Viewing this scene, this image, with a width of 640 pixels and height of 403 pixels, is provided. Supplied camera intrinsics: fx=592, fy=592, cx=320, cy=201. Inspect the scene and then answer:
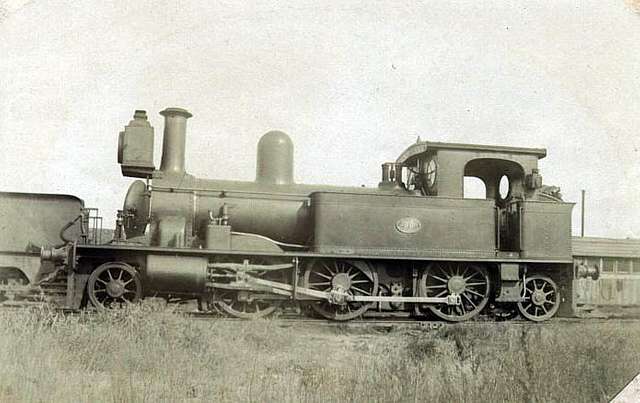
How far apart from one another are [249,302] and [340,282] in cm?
140

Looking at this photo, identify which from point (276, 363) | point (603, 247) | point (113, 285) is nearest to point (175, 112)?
point (113, 285)

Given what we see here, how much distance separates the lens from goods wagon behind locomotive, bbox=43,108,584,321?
8406 millimetres

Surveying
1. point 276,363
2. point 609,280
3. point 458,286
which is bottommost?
point 276,363

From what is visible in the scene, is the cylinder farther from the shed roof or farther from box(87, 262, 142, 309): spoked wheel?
the shed roof

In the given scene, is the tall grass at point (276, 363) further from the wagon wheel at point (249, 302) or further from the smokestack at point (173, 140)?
the smokestack at point (173, 140)

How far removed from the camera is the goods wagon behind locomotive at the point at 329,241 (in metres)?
8.41

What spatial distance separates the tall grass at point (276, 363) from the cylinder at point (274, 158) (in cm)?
268

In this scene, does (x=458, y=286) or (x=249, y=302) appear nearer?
(x=249, y=302)

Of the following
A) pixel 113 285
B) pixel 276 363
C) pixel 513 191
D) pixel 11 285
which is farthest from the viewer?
pixel 513 191

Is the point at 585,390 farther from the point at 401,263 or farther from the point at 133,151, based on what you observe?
the point at 133,151

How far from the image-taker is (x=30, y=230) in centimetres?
909

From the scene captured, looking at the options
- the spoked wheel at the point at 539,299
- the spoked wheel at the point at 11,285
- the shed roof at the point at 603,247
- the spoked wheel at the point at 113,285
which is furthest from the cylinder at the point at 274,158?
the shed roof at the point at 603,247

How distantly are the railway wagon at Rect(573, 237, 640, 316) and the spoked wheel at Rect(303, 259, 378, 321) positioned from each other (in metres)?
3.97

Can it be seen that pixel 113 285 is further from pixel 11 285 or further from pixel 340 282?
pixel 340 282
